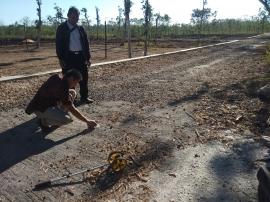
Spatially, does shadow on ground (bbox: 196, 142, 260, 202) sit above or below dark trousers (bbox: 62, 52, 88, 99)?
below

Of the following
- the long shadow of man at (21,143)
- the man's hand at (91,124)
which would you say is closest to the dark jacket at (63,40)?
the long shadow of man at (21,143)

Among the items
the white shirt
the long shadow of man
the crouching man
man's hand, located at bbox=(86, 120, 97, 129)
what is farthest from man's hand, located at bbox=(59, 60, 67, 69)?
man's hand, located at bbox=(86, 120, 97, 129)

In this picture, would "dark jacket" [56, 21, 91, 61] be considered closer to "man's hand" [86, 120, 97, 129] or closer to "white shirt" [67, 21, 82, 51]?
"white shirt" [67, 21, 82, 51]

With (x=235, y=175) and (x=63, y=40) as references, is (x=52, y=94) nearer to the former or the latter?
(x=63, y=40)

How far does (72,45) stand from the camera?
24.3ft

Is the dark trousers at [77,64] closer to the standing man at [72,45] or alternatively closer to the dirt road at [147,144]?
the standing man at [72,45]

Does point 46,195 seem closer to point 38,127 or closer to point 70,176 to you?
point 70,176

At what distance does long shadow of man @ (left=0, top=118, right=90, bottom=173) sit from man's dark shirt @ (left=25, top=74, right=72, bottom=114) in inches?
15.2

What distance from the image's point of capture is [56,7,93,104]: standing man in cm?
727

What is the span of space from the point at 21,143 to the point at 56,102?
0.76 metres

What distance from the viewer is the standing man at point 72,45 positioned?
7273mm

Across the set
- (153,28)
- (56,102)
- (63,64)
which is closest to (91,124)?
(56,102)

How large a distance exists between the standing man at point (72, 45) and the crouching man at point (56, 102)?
5.12 ft

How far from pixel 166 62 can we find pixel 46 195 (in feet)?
37.6
